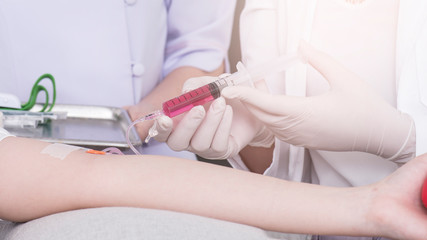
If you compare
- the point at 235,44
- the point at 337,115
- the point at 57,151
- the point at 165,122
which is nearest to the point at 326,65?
the point at 337,115

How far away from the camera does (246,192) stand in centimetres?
74

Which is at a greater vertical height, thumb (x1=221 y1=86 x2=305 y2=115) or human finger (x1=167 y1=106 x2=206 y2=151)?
thumb (x1=221 y1=86 x2=305 y2=115)

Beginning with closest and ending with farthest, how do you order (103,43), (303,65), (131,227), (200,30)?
(131,227), (303,65), (103,43), (200,30)

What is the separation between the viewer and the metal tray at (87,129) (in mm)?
995

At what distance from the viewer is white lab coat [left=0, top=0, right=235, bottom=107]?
1.32m

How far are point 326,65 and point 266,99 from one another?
0.47ft

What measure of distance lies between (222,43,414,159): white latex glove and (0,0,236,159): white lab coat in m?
0.44

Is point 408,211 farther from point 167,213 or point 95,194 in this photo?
point 95,194

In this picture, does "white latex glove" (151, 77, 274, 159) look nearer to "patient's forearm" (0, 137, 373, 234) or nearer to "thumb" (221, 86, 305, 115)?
"thumb" (221, 86, 305, 115)

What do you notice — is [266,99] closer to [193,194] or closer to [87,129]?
[193,194]

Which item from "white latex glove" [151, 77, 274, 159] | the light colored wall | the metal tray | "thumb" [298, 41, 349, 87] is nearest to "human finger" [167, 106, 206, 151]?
"white latex glove" [151, 77, 274, 159]

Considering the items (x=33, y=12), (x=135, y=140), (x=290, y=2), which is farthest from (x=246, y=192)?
(x=33, y=12)

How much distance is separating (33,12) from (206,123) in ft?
2.18

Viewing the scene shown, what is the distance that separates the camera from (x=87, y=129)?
3.60ft
